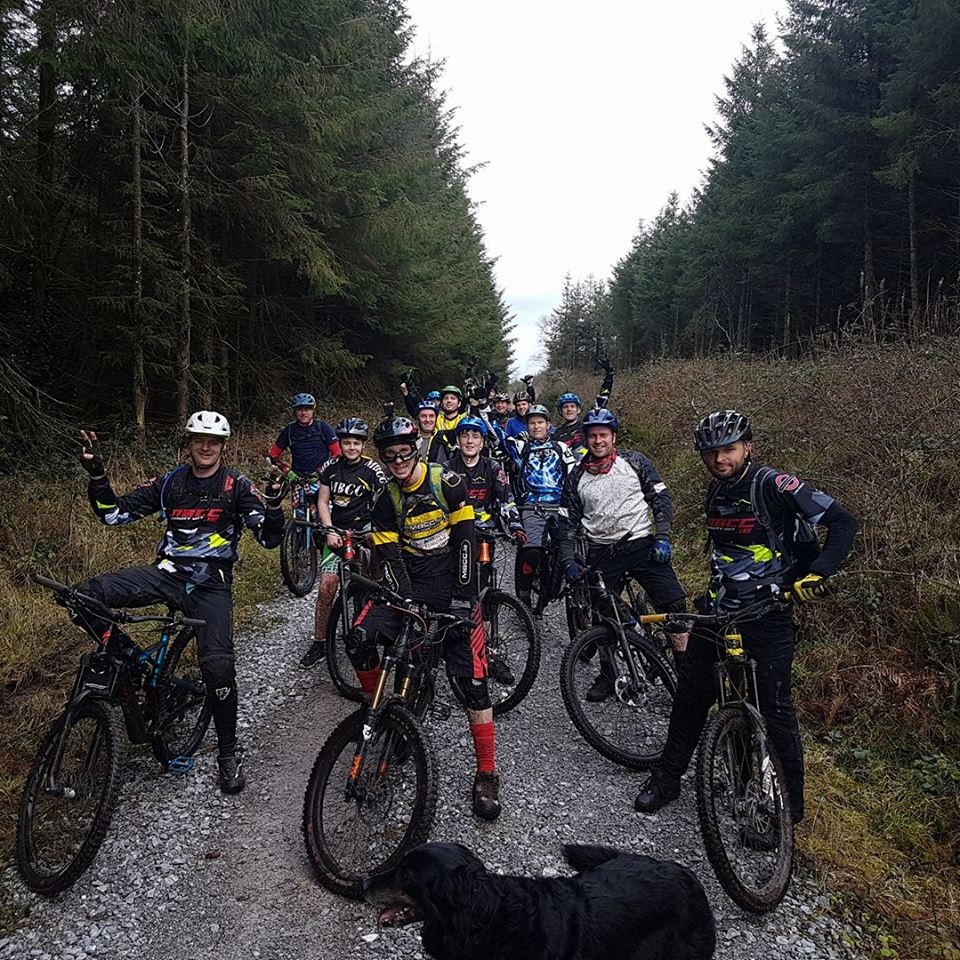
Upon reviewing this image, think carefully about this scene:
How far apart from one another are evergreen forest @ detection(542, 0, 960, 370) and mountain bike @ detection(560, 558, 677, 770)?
7.40 metres

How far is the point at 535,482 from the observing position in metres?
7.90

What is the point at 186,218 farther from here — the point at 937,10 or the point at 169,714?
the point at 937,10

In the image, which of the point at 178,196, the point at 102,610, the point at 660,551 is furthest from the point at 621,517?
the point at 178,196

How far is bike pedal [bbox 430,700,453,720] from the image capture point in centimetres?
538

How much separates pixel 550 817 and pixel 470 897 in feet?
6.28

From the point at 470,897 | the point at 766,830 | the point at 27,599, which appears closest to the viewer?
the point at 470,897

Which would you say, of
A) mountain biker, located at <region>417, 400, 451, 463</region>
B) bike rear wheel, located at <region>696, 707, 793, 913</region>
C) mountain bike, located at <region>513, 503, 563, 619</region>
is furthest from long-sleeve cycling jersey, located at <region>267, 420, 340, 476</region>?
bike rear wheel, located at <region>696, 707, 793, 913</region>

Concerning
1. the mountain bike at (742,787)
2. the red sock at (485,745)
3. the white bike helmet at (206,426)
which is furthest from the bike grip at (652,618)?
the white bike helmet at (206,426)

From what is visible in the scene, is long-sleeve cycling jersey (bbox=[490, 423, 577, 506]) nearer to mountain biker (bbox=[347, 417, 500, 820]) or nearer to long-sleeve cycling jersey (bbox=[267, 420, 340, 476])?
long-sleeve cycling jersey (bbox=[267, 420, 340, 476])

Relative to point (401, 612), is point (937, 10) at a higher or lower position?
higher

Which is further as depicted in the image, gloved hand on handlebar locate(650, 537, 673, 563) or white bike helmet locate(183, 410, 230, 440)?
gloved hand on handlebar locate(650, 537, 673, 563)

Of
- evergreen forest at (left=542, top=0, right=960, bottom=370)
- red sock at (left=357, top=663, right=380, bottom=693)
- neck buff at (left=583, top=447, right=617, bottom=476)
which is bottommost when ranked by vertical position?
red sock at (left=357, top=663, right=380, bottom=693)

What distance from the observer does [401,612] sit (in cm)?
411

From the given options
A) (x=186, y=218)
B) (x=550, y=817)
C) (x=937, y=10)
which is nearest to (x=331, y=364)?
(x=186, y=218)
